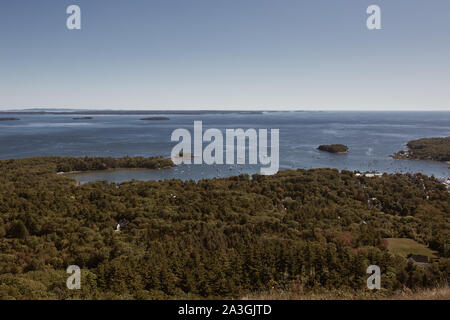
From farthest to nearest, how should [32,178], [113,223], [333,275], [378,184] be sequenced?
Answer: [32,178], [378,184], [113,223], [333,275]

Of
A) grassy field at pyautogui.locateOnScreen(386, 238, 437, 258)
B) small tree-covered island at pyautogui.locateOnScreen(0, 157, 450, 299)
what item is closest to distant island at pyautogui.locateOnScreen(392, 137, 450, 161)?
small tree-covered island at pyautogui.locateOnScreen(0, 157, 450, 299)

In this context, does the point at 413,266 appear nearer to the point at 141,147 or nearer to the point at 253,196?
the point at 253,196

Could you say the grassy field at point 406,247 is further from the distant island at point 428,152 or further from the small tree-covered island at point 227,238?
the distant island at point 428,152

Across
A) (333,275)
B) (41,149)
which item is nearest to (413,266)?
(333,275)

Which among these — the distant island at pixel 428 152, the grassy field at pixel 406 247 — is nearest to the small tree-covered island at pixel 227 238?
the grassy field at pixel 406 247

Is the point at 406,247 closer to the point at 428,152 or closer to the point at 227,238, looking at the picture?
the point at 227,238

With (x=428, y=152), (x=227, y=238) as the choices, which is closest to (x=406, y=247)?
(x=227, y=238)

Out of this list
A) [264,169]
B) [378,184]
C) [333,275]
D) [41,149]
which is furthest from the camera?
[41,149]
